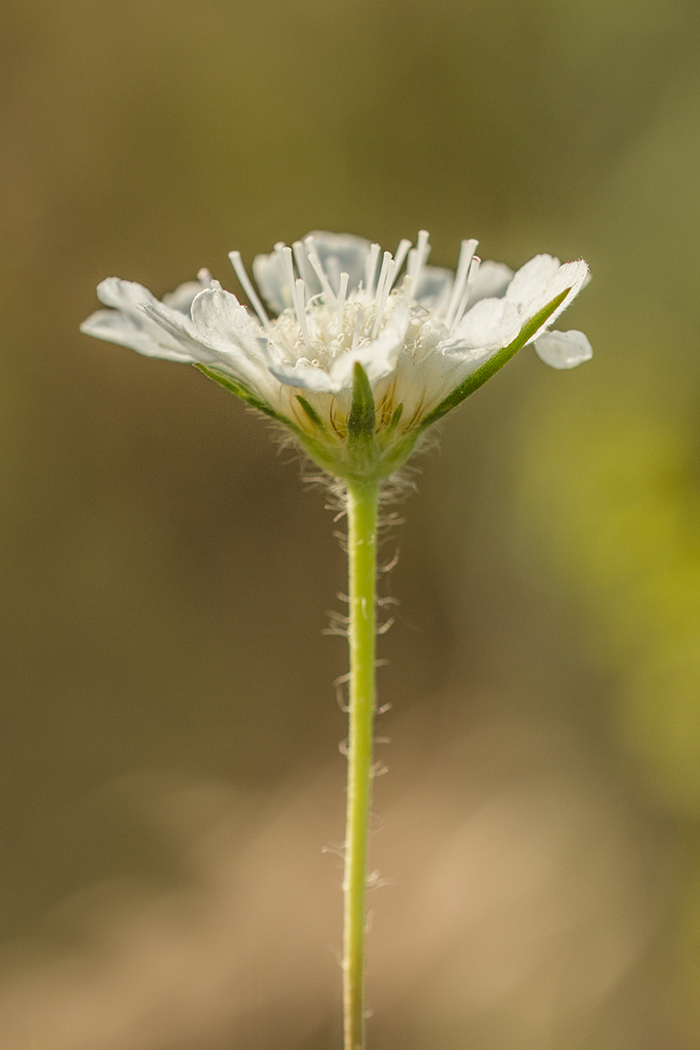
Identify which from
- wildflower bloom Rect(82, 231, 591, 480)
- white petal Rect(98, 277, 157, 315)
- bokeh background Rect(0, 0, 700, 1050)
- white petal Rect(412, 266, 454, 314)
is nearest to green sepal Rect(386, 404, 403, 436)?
wildflower bloom Rect(82, 231, 591, 480)

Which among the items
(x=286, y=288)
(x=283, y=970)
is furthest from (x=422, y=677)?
(x=286, y=288)

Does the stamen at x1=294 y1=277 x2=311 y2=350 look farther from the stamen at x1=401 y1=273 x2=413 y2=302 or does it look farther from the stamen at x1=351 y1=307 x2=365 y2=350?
the stamen at x1=401 y1=273 x2=413 y2=302

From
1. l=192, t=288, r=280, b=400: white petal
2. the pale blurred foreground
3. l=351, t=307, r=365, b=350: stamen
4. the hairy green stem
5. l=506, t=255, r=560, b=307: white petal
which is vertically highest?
l=506, t=255, r=560, b=307: white petal

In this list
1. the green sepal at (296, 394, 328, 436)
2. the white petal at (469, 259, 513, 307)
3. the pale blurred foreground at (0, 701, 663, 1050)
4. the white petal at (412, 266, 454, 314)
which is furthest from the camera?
the pale blurred foreground at (0, 701, 663, 1050)

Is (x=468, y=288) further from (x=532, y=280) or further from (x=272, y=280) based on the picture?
(x=272, y=280)

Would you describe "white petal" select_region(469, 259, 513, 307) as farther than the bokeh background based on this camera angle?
No

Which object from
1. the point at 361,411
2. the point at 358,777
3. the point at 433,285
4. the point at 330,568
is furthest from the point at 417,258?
the point at 330,568

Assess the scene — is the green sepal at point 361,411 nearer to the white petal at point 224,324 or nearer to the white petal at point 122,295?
the white petal at point 224,324

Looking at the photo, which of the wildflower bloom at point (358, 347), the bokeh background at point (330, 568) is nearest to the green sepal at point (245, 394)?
the wildflower bloom at point (358, 347)
